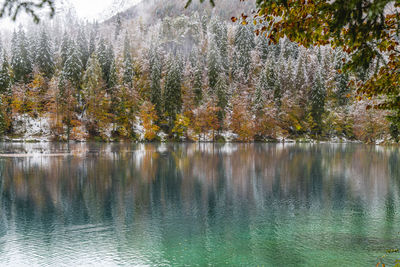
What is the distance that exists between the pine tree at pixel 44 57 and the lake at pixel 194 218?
59863 mm

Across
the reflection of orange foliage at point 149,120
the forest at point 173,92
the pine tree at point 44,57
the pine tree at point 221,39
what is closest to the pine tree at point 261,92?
the forest at point 173,92

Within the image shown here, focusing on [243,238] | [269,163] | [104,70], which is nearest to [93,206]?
[243,238]

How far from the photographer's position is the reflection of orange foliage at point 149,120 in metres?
90.5

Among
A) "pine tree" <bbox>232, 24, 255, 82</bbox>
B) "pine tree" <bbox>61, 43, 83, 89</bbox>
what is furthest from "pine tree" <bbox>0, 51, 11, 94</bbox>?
"pine tree" <bbox>232, 24, 255, 82</bbox>

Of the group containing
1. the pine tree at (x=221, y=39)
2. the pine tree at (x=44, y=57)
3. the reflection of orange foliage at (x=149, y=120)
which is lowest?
A: the reflection of orange foliage at (x=149, y=120)

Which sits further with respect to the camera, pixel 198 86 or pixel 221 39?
pixel 221 39

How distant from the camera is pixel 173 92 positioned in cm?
9550

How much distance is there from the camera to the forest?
83.0m

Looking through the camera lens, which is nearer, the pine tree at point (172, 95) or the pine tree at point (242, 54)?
the pine tree at point (172, 95)

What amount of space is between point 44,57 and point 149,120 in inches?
1285

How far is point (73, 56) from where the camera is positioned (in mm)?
86188

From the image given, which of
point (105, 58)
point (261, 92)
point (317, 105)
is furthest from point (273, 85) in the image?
point (105, 58)

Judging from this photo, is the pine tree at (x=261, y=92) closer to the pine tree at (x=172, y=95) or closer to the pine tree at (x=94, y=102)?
the pine tree at (x=172, y=95)

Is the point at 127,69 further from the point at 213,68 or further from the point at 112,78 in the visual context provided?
the point at 213,68
